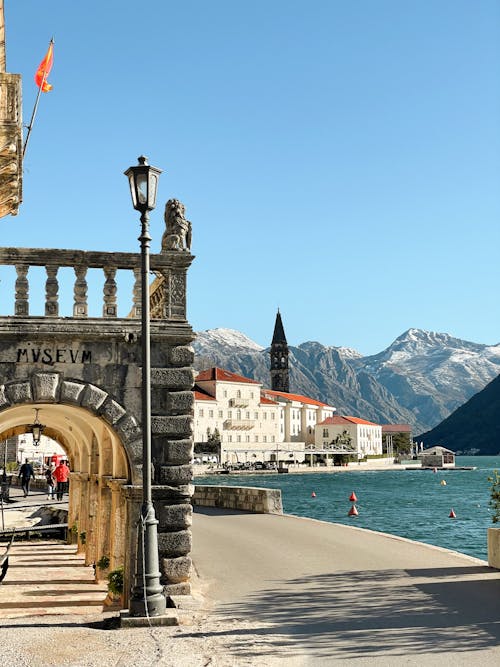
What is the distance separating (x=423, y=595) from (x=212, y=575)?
157 inches

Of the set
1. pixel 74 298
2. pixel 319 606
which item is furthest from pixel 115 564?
pixel 74 298

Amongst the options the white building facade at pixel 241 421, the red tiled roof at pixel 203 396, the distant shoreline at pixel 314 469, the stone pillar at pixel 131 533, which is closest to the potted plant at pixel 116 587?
the stone pillar at pixel 131 533

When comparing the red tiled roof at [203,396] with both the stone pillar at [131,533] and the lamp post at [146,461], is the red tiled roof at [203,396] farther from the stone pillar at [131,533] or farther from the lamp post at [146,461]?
the lamp post at [146,461]

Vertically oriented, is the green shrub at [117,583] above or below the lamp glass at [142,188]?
below

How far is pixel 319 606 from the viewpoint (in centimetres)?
1123

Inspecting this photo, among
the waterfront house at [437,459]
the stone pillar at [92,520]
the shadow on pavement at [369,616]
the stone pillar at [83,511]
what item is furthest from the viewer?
the waterfront house at [437,459]

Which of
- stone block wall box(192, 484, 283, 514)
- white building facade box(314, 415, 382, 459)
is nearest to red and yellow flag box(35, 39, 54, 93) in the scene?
stone block wall box(192, 484, 283, 514)

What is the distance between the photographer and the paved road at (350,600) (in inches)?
344

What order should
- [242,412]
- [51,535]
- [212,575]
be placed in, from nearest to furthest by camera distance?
[212,575], [51,535], [242,412]

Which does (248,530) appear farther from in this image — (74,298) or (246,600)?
(74,298)

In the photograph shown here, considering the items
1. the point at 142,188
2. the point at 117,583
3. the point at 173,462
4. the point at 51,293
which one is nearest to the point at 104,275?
the point at 51,293

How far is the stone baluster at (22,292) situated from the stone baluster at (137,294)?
5.35 ft

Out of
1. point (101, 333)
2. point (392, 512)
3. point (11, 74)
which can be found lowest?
point (392, 512)

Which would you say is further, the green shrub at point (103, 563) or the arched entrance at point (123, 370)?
the green shrub at point (103, 563)
